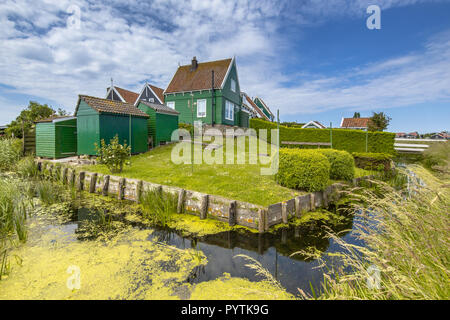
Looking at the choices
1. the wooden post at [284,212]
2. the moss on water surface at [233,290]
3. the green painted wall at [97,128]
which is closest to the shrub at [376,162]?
the wooden post at [284,212]

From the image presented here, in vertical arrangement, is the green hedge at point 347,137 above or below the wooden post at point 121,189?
above

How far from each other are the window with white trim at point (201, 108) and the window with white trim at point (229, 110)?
8.08 ft

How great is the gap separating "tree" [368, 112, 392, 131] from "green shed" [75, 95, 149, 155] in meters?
30.8

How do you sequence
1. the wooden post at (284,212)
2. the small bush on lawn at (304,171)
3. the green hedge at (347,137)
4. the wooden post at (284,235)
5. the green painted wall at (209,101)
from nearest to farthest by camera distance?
the wooden post at (284,235)
the wooden post at (284,212)
the small bush on lawn at (304,171)
the green hedge at (347,137)
the green painted wall at (209,101)

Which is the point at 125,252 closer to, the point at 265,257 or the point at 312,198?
the point at 265,257

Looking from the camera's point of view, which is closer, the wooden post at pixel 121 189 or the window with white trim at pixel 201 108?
the wooden post at pixel 121 189

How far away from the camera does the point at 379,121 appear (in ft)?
99.9

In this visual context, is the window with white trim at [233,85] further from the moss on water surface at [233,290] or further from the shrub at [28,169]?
the moss on water surface at [233,290]

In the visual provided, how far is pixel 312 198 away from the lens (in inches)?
303

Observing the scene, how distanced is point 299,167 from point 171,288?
597 centimetres

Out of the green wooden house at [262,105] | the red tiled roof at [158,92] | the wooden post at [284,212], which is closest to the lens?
the wooden post at [284,212]

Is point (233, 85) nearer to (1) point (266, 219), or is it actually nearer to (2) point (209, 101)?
(2) point (209, 101)

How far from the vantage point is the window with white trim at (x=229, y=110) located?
24.7 metres

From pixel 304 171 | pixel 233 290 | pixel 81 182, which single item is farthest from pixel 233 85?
pixel 233 290
